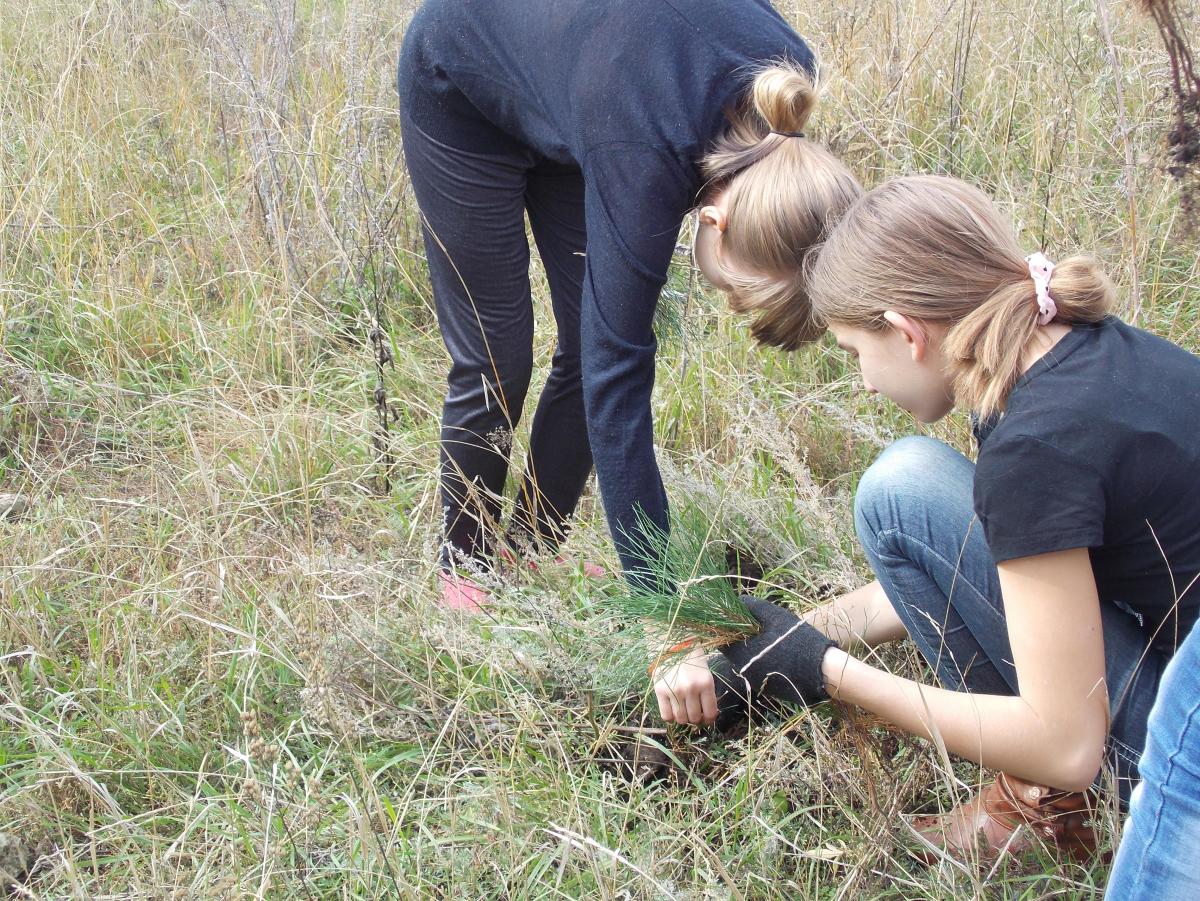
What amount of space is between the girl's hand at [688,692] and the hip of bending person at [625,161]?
0.20 m

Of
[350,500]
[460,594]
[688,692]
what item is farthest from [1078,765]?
[350,500]

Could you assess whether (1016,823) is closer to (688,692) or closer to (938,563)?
(938,563)

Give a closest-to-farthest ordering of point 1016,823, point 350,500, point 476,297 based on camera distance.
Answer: point 1016,823 < point 476,297 < point 350,500

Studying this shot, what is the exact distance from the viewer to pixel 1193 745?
34.6 inches

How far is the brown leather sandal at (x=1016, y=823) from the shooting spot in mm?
1481

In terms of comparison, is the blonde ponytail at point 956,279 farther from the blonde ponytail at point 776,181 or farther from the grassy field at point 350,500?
the grassy field at point 350,500

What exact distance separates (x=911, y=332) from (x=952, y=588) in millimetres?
387

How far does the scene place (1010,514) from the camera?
1.26m

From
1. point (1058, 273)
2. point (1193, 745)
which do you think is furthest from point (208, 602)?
point (1193, 745)

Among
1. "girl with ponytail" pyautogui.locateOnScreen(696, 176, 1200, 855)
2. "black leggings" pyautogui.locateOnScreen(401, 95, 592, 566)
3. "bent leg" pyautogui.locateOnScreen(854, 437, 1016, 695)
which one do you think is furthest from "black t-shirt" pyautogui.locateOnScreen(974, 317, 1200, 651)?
"black leggings" pyautogui.locateOnScreen(401, 95, 592, 566)

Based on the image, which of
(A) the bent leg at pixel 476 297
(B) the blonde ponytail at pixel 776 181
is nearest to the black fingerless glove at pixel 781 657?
(B) the blonde ponytail at pixel 776 181

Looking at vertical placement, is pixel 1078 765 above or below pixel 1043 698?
below

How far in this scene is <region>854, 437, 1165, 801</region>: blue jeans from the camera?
4.81ft

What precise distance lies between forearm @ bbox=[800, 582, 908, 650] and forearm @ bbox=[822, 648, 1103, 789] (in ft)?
0.85
